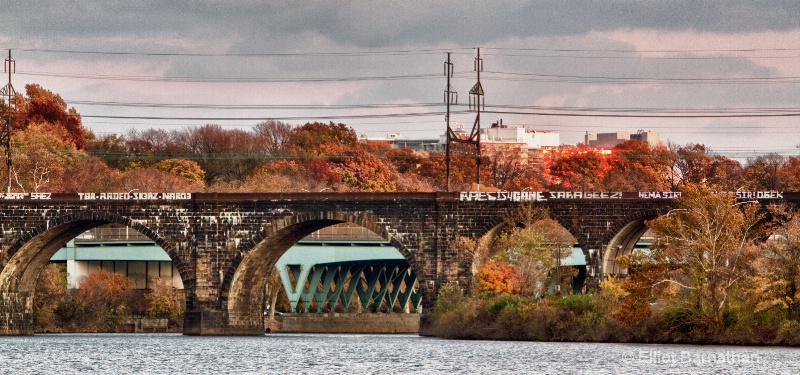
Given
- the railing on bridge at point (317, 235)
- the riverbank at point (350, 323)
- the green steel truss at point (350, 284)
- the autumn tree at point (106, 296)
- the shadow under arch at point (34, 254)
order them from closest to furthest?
the shadow under arch at point (34, 254) → the autumn tree at point (106, 296) → the railing on bridge at point (317, 235) → the green steel truss at point (350, 284) → the riverbank at point (350, 323)

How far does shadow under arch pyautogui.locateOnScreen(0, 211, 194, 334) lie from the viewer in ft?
372

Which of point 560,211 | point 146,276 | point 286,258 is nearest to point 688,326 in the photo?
point 560,211

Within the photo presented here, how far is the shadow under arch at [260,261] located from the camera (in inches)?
4296

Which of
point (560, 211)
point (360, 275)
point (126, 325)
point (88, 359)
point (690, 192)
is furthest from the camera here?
point (360, 275)

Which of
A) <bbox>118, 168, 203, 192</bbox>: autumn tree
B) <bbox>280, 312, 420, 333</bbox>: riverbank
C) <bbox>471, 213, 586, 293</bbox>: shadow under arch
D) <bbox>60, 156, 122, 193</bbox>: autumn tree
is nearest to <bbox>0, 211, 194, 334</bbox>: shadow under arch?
<bbox>471, 213, 586, 293</bbox>: shadow under arch

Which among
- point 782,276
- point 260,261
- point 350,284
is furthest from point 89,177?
point 782,276

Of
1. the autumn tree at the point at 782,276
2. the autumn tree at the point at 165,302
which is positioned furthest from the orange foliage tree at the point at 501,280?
the autumn tree at the point at 165,302

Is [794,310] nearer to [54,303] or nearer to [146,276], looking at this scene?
[54,303]

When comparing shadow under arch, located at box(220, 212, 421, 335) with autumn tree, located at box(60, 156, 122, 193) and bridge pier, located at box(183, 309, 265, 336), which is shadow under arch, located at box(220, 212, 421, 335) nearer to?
bridge pier, located at box(183, 309, 265, 336)

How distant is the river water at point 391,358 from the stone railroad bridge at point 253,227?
801 centimetres

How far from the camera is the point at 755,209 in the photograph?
9075cm

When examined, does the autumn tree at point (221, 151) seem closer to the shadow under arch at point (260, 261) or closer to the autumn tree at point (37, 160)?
the autumn tree at point (37, 160)

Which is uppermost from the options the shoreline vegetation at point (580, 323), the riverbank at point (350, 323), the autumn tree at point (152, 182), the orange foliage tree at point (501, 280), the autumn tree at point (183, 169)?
the autumn tree at point (183, 169)

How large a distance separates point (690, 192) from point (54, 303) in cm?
6251
